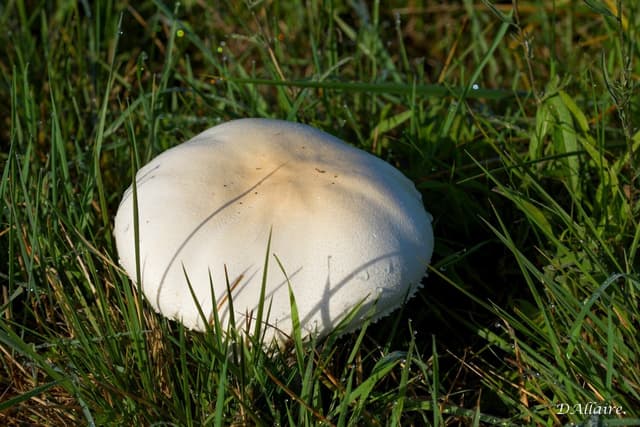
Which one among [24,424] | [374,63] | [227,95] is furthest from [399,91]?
[24,424]

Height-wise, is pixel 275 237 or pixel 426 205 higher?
pixel 275 237

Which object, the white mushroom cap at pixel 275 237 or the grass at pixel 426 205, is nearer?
the white mushroom cap at pixel 275 237

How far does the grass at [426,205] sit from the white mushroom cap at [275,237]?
113mm

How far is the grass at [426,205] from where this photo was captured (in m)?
2.19

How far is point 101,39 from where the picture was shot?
12.9 ft

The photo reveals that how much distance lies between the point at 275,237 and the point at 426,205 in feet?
3.55

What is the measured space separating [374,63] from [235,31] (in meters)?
0.95

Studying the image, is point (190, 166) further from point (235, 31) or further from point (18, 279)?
point (235, 31)

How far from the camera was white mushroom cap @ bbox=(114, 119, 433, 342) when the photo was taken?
6.84 ft

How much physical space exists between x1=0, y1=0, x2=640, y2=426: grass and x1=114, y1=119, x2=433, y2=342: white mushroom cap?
0.37 feet

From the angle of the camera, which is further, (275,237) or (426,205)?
(426,205)

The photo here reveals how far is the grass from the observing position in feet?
7.18

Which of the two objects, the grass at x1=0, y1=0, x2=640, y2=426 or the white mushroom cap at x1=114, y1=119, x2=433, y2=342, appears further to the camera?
the grass at x1=0, y1=0, x2=640, y2=426

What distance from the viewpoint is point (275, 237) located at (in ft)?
7.00
